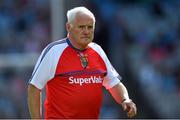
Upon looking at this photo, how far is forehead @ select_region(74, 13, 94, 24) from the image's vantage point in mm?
7285

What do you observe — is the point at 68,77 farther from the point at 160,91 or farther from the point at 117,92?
the point at 160,91

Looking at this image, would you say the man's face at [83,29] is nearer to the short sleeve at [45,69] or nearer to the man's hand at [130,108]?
the short sleeve at [45,69]

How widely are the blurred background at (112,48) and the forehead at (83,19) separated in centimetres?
626

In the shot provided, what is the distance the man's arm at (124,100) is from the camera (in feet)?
23.9

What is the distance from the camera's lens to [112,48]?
14.3 metres

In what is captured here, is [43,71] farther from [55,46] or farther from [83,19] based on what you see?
[83,19]

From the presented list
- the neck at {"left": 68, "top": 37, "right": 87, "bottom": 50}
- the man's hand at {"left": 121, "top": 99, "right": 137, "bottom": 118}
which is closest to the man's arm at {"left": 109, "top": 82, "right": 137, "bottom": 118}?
the man's hand at {"left": 121, "top": 99, "right": 137, "bottom": 118}

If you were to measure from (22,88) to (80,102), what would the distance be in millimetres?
6938

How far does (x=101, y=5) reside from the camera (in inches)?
599

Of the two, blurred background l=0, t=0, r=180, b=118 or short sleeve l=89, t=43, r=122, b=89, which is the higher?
short sleeve l=89, t=43, r=122, b=89

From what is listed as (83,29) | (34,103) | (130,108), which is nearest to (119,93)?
(130,108)

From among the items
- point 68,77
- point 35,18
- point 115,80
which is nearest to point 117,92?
point 115,80

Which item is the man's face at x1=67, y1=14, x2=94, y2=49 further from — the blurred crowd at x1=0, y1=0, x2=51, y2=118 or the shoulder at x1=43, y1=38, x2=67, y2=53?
the blurred crowd at x1=0, y1=0, x2=51, y2=118

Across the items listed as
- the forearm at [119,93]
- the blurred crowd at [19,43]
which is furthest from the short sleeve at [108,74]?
the blurred crowd at [19,43]
